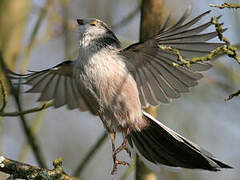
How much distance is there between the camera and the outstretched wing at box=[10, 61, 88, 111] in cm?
353

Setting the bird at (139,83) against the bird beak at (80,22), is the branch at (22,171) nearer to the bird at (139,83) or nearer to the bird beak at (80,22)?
the bird at (139,83)

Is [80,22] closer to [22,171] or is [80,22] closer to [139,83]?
[139,83]

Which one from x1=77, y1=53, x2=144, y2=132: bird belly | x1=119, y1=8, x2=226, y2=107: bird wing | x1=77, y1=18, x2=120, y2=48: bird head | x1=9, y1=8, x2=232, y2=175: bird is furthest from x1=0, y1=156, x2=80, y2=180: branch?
x1=77, y1=18, x2=120, y2=48: bird head

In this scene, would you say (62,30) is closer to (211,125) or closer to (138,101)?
(138,101)

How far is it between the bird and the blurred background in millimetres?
201

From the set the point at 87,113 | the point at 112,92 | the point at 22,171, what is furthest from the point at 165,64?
the point at 87,113

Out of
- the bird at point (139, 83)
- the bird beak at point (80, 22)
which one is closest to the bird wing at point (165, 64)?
the bird at point (139, 83)

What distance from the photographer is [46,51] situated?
6527mm

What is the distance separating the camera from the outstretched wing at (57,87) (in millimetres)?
3535

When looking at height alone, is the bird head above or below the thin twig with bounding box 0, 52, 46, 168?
above

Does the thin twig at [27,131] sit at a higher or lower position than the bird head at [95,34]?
lower

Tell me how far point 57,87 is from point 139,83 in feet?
2.66

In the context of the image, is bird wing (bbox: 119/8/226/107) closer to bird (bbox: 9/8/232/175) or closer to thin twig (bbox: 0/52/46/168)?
bird (bbox: 9/8/232/175)

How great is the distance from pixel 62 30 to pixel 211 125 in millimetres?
2141
